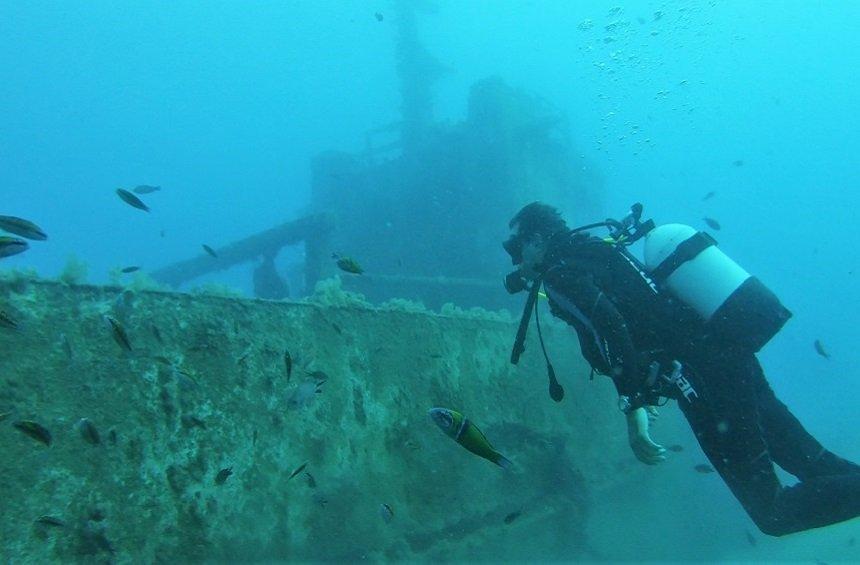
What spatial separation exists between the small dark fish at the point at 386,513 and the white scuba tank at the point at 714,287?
9.23 feet

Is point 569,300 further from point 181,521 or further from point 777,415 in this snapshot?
point 181,521

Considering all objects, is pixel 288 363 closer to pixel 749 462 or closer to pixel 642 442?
pixel 642 442

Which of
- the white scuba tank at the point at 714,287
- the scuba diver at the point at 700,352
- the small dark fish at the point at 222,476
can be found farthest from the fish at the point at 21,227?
the white scuba tank at the point at 714,287

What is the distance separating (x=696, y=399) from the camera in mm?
3627

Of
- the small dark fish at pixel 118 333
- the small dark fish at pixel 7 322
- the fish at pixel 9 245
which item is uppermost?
the fish at pixel 9 245

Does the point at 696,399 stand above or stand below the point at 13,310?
below

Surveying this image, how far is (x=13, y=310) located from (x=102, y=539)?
1337 mm

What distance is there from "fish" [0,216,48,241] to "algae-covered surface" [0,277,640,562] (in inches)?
17.4

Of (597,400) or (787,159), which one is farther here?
(787,159)

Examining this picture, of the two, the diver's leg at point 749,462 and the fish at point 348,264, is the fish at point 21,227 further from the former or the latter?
the diver's leg at point 749,462

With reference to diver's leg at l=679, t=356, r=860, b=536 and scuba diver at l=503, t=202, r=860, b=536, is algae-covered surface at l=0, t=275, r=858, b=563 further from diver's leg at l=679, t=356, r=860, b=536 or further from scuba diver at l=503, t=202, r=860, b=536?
diver's leg at l=679, t=356, r=860, b=536

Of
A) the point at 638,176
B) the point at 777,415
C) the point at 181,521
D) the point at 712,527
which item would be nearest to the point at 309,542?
the point at 181,521

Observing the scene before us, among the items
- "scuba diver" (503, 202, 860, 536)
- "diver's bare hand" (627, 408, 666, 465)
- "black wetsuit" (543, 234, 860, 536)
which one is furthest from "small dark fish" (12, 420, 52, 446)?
"diver's bare hand" (627, 408, 666, 465)

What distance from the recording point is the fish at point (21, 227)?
3094 millimetres
